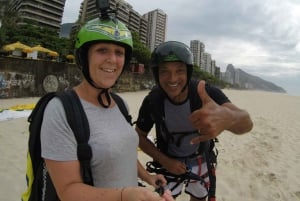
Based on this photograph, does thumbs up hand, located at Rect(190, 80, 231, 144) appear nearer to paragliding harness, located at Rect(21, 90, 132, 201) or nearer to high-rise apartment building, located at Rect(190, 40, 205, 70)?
paragliding harness, located at Rect(21, 90, 132, 201)

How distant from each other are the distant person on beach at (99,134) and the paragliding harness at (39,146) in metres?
0.04

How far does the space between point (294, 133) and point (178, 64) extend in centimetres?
996

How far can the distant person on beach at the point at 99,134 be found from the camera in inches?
61.4

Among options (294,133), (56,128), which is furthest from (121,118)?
(294,133)

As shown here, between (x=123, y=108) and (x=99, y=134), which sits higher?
(x=123, y=108)

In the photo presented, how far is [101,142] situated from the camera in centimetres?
175

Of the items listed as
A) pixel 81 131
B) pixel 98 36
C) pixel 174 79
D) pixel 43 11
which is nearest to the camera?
pixel 81 131

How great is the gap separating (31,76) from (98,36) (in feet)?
59.9

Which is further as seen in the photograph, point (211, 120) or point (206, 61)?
point (206, 61)

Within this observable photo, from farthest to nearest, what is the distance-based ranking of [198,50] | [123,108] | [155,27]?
1. [198,50]
2. [155,27]
3. [123,108]

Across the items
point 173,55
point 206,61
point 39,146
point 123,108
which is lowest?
point 39,146

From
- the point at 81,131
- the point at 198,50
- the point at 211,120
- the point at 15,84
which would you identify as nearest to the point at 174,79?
the point at 211,120

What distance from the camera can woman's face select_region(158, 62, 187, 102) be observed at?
2.91 meters

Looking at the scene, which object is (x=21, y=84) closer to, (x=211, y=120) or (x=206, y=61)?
(x=211, y=120)
